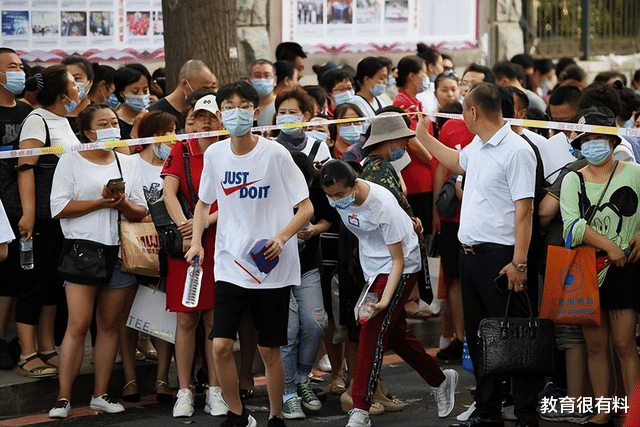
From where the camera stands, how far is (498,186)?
7.77 m

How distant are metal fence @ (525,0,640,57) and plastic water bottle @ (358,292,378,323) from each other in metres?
13.1

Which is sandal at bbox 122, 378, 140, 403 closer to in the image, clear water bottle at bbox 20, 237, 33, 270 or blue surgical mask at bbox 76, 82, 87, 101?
clear water bottle at bbox 20, 237, 33, 270

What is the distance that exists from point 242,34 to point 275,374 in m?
8.33

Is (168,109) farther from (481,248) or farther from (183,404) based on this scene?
(481,248)

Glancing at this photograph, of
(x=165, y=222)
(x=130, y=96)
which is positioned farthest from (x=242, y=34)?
(x=165, y=222)

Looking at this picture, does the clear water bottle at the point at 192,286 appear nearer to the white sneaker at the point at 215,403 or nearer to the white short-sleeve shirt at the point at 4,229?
the white sneaker at the point at 215,403

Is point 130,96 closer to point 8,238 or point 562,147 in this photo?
point 8,238

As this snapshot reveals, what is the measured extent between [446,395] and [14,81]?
3563 millimetres

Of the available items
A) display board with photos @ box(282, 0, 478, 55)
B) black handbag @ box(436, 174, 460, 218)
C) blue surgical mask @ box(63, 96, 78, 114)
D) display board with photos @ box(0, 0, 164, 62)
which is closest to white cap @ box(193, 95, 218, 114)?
blue surgical mask @ box(63, 96, 78, 114)

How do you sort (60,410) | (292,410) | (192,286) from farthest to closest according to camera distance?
1. (292,410)
2. (60,410)
3. (192,286)

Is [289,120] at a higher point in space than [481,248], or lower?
higher

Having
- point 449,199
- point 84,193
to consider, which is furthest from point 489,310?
point 84,193

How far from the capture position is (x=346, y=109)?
975 centimetres

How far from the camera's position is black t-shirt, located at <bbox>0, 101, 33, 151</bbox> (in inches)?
348
